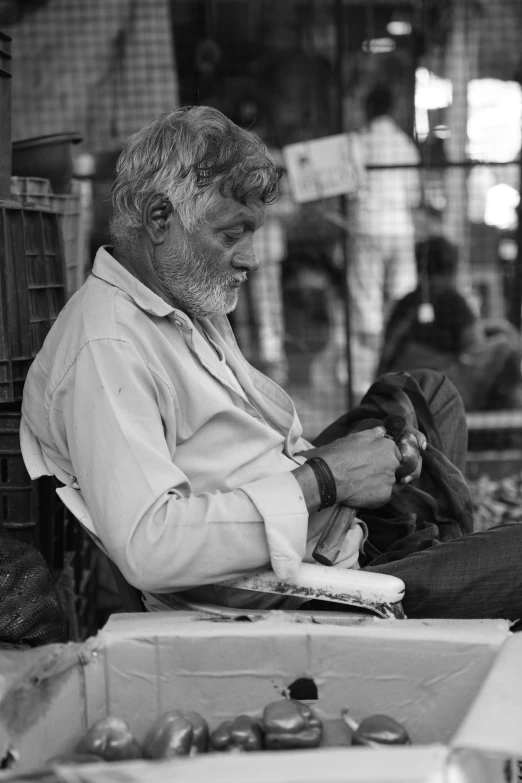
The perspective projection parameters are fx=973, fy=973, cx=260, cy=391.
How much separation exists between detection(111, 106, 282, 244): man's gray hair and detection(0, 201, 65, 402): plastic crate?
26 cm

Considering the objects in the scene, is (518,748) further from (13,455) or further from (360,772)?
(13,455)

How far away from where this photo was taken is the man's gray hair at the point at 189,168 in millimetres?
1933

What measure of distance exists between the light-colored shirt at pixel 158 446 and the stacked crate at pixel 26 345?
166mm

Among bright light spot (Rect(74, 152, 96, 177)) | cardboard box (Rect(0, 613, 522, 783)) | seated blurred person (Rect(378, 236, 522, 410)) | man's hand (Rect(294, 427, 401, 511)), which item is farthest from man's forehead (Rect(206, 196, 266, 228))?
seated blurred person (Rect(378, 236, 522, 410))

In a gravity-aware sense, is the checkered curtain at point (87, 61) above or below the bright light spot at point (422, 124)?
above

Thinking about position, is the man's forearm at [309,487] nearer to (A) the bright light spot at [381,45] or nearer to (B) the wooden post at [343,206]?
(B) the wooden post at [343,206]

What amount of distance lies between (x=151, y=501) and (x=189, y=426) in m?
0.29

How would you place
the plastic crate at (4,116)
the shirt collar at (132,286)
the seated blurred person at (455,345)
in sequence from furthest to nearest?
the seated blurred person at (455,345)
the plastic crate at (4,116)
the shirt collar at (132,286)

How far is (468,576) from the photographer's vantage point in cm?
188

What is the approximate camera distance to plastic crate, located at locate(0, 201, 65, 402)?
2094 mm

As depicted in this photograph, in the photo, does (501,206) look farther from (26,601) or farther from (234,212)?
(26,601)

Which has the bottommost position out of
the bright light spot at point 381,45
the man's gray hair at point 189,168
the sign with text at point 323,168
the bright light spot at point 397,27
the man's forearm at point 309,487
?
the man's forearm at point 309,487

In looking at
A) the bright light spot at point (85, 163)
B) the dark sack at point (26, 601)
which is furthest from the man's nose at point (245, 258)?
the bright light spot at point (85, 163)

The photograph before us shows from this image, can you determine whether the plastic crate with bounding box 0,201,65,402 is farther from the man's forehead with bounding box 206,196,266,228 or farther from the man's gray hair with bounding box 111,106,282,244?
the man's forehead with bounding box 206,196,266,228
